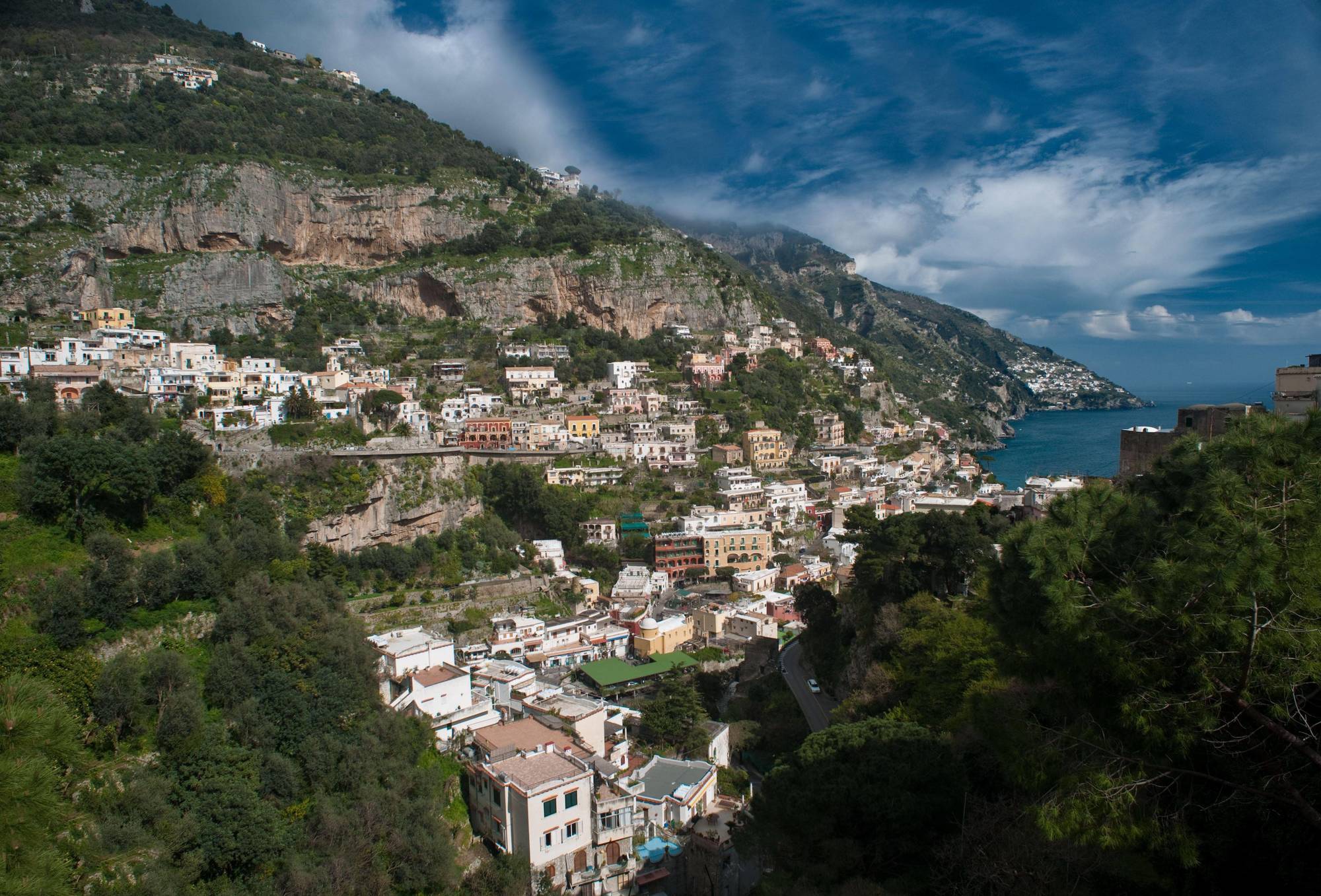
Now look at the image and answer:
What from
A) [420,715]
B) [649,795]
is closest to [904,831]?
[649,795]

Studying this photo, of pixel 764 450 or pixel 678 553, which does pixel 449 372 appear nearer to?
pixel 764 450

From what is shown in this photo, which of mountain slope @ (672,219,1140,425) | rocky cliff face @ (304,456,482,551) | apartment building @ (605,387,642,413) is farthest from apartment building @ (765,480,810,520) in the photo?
mountain slope @ (672,219,1140,425)

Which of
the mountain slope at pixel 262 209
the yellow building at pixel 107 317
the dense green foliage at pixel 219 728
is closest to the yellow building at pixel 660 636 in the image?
the dense green foliage at pixel 219 728

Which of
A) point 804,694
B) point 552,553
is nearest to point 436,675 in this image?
point 804,694

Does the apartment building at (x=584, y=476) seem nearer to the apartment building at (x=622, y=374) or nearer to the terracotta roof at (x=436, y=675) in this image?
the apartment building at (x=622, y=374)

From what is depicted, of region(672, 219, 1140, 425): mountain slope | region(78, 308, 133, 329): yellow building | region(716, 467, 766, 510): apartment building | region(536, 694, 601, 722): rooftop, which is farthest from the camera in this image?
region(672, 219, 1140, 425): mountain slope

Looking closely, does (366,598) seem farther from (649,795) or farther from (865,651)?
(865,651)

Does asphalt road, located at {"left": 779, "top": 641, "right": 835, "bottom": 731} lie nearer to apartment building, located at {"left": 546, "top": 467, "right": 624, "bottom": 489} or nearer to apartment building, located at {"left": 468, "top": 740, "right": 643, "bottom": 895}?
apartment building, located at {"left": 468, "top": 740, "right": 643, "bottom": 895}
